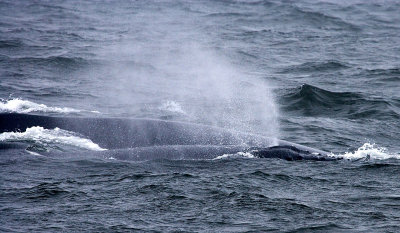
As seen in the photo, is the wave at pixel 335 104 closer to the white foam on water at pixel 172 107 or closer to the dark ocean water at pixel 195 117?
the dark ocean water at pixel 195 117

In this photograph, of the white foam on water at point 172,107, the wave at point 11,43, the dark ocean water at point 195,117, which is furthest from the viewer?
the wave at point 11,43

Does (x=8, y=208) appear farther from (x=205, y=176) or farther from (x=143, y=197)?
(x=205, y=176)

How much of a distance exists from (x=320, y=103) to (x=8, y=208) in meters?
17.7

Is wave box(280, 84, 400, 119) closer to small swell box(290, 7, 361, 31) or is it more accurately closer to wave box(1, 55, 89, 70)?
wave box(1, 55, 89, 70)

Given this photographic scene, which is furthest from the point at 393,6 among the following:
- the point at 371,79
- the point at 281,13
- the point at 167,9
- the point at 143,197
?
the point at 143,197

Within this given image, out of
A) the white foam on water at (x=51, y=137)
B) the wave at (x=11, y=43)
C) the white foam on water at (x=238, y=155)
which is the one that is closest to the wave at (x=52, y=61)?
the wave at (x=11, y=43)

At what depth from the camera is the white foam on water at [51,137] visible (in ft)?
74.3

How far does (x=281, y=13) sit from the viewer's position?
58438 millimetres

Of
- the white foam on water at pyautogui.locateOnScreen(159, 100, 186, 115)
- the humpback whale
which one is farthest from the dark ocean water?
the white foam on water at pyautogui.locateOnScreen(159, 100, 186, 115)

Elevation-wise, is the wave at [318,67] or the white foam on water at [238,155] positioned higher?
the wave at [318,67]

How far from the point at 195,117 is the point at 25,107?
260 inches

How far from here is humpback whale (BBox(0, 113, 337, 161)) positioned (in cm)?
2161

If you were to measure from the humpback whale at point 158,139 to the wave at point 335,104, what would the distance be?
789cm

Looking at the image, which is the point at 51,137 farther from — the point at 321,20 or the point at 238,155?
the point at 321,20
